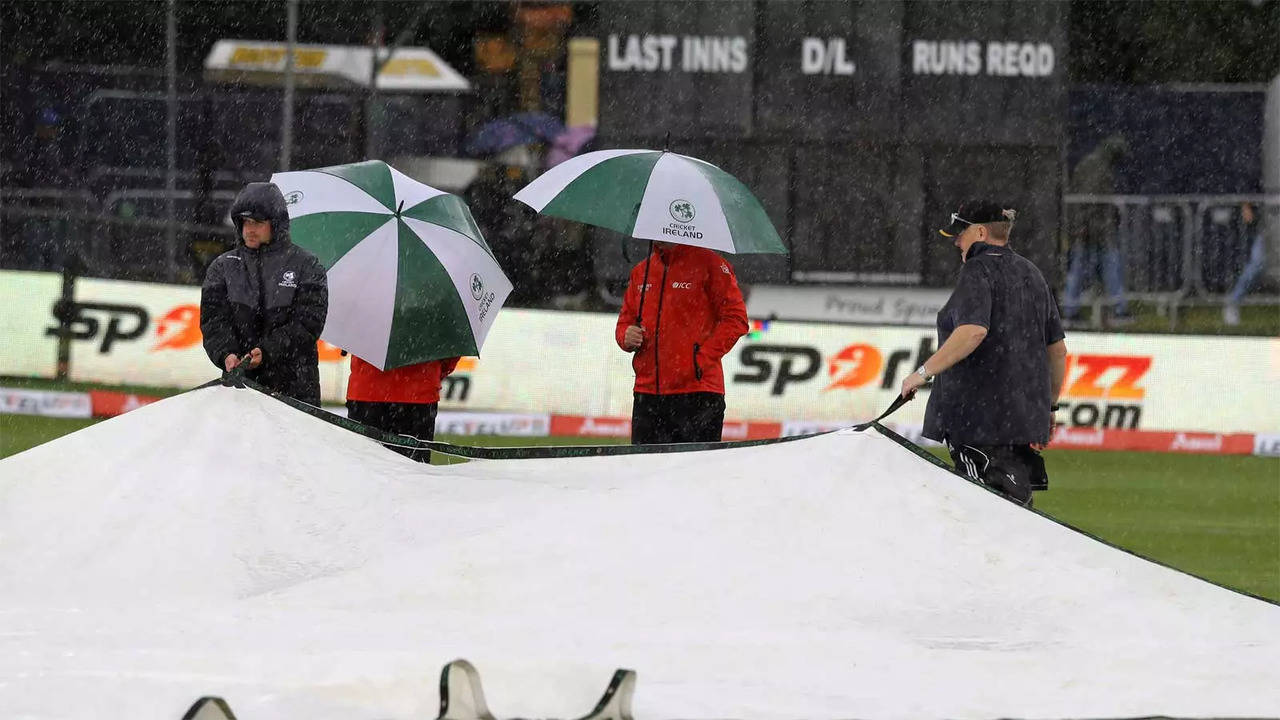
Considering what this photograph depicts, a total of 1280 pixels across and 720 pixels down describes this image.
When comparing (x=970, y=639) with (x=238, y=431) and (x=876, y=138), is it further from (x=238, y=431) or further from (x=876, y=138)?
(x=876, y=138)

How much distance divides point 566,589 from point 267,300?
8.22 feet

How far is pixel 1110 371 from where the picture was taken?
15.6 metres

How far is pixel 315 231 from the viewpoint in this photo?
8.18 metres

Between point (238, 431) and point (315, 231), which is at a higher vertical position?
point (315, 231)

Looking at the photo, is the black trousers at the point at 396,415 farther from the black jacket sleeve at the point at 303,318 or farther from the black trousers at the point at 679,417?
the black trousers at the point at 679,417

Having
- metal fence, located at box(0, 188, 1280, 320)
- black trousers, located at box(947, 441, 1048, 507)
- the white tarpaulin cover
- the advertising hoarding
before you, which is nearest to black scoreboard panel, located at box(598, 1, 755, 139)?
metal fence, located at box(0, 188, 1280, 320)

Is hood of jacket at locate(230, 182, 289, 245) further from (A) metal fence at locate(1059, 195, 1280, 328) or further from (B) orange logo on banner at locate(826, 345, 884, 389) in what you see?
(A) metal fence at locate(1059, 195, 1280, 328)

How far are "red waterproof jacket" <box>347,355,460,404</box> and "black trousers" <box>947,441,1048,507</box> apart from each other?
7.26ft

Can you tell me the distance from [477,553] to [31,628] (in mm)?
1303

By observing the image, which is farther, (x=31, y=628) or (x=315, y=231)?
(x=315, y=231)

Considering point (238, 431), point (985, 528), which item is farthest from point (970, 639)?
point (238, 431)

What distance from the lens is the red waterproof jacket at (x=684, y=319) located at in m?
8.17

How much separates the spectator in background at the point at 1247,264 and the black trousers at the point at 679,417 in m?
16.0

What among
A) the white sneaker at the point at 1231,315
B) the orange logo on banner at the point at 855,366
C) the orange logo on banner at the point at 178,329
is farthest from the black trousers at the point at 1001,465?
the white sneaker at the point at 1231,315
